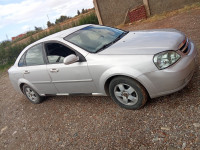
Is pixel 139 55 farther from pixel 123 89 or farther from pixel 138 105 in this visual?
pixel 138 105

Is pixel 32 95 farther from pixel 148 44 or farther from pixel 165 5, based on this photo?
pixel 165 5

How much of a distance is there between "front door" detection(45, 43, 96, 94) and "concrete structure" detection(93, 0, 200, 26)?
28.3 ft

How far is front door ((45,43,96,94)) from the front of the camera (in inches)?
149

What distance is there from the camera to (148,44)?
3355 millimetres

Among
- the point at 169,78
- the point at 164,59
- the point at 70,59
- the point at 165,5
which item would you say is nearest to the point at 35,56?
the point at 70,59

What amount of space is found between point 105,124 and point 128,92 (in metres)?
0.76

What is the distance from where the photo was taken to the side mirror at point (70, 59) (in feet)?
11.8

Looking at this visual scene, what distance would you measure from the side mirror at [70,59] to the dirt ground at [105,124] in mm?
1229

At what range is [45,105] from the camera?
18.0 ft

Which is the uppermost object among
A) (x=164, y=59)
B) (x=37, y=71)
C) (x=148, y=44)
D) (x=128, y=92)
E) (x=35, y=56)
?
(x=35, y=56)

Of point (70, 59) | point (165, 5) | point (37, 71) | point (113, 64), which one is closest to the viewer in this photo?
point (113, 64)

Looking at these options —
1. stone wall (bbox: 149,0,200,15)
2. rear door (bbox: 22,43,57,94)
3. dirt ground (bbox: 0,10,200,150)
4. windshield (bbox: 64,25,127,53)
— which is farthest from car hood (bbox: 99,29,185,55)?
stone wall (bbox: 149,0,200,15)

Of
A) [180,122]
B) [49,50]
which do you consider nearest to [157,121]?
[180,122]

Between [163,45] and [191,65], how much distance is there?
0.57 meters
